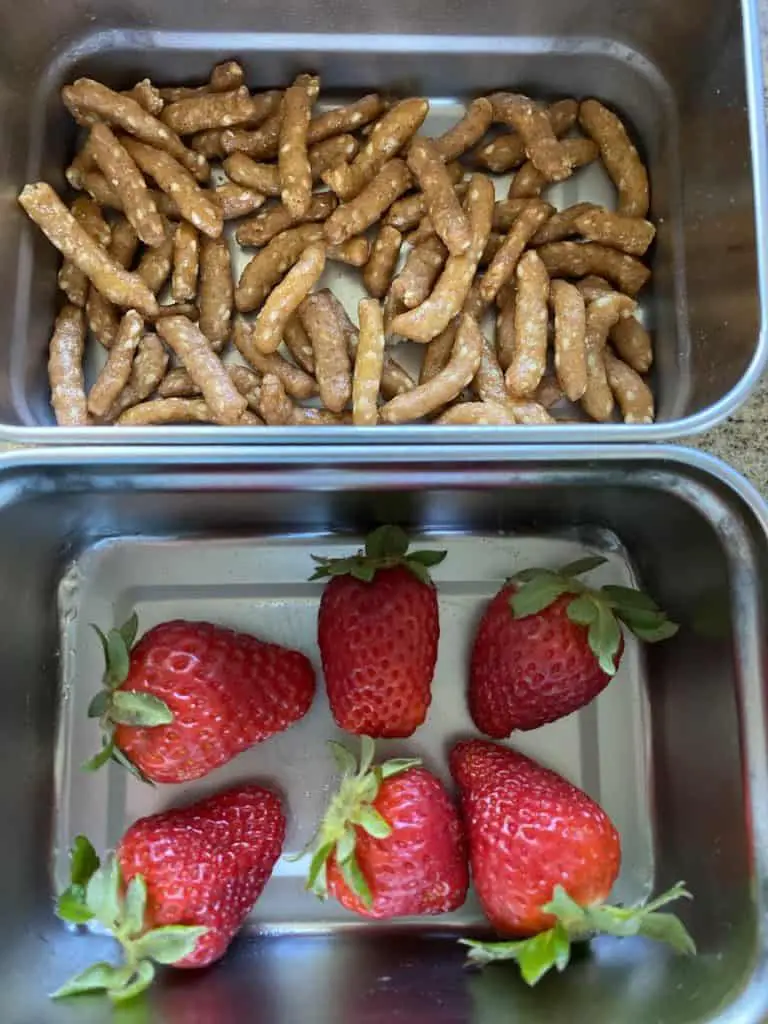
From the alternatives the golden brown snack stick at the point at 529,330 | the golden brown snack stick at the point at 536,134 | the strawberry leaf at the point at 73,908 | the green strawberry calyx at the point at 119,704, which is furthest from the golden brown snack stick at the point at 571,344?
the strawberry leaf at the point at 73,908

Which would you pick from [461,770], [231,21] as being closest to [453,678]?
[461,770]

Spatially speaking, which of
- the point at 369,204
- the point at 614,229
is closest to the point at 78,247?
the point at 369,204

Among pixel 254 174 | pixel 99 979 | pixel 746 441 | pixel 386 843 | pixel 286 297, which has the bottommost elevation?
pixel 99 979

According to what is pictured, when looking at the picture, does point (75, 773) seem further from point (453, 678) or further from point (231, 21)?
point (231, 21)

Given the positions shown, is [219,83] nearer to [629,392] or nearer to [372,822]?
[629,392]

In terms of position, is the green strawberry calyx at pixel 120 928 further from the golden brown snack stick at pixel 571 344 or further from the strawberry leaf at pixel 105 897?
the golden brown snack stick at pixel 571 344
